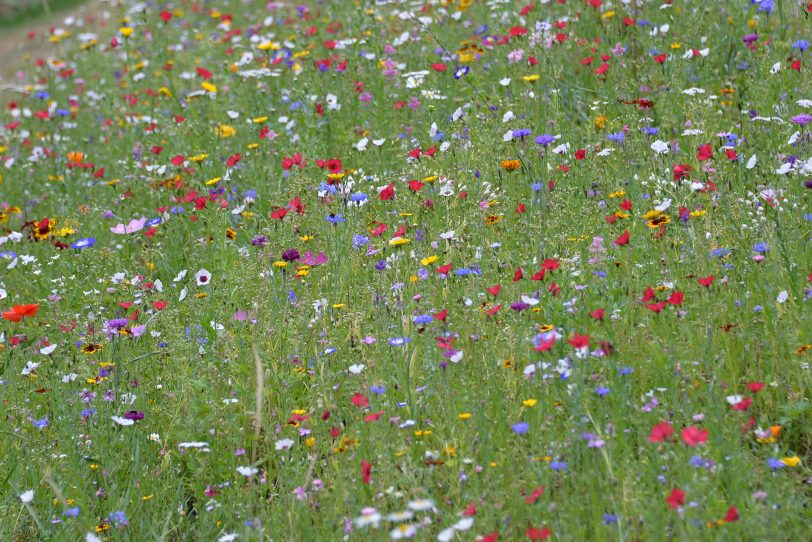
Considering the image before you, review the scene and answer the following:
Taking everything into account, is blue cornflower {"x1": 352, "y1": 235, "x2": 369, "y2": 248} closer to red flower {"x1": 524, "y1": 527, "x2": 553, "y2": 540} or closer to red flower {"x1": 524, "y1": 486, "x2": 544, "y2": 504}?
red flower {"x1": 524, "y1": 486, "x2": 544, "y2": 504}

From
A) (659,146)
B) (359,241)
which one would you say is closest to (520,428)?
(359,241)

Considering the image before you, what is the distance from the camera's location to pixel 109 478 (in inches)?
129

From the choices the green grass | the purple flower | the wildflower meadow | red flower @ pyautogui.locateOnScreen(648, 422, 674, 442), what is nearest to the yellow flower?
the wildflower meadow

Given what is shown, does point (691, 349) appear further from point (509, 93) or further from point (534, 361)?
point (509, 93)

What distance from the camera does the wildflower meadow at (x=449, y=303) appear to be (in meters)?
2.84

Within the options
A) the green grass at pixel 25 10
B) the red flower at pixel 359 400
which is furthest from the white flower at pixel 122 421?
the green grass at pixel 25 10

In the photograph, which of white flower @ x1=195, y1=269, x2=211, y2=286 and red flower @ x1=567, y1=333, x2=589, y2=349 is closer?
red flower @ x1=567, y1=333, x2=589, y2=349

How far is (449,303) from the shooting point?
3637 mm

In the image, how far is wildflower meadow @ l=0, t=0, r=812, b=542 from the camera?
9.32ft

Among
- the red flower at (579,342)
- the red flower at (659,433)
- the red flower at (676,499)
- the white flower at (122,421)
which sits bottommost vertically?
the white flower at (122,421)

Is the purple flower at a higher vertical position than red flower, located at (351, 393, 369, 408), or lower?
higher

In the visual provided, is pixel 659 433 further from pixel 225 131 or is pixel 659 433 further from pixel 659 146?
pixel 225 131

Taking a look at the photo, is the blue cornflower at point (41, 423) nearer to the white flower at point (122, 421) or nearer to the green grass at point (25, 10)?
the white flower at point (122, 421)

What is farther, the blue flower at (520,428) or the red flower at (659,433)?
the blue flower at (520,428)
